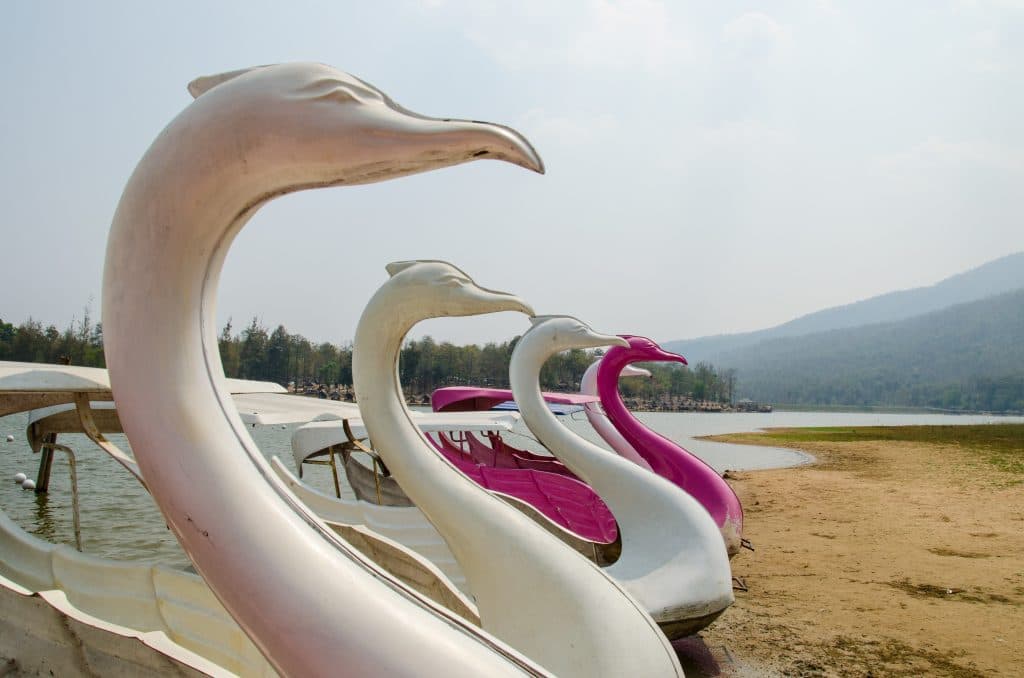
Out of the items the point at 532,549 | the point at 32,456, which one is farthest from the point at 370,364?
the point at 32,456

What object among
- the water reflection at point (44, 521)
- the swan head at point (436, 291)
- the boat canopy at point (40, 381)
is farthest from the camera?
the water reflection at point (44, 521)

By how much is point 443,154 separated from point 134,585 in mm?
3380

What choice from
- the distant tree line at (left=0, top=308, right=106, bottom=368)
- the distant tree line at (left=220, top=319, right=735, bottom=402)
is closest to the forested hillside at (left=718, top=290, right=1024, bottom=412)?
the distant tree line at (left=220, top=319, right=735, bottom=402)

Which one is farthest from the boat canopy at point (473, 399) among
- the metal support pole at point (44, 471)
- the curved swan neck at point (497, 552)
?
the curved swan neck at point (497, 552)

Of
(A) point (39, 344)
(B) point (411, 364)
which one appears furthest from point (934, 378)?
(A) point (39, 344)

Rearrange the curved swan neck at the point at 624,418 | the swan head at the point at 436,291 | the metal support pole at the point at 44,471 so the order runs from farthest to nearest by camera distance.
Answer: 1. the metal support pole at the point at 44,471
2. the curved swan neck at the point at 624,418
3. the swan head at the point at 436,291

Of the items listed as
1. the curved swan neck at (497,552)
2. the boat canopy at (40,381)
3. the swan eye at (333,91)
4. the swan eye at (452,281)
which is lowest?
the curved swan neck at (497,552)

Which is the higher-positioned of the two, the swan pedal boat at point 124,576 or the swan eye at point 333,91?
the swan eye at point 333,91

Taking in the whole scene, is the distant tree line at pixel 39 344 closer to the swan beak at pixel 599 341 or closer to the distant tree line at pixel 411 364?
the distant tree line at pixel 411 364

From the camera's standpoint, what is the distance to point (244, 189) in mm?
1319

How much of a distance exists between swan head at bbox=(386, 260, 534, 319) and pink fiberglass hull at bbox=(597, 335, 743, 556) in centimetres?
390

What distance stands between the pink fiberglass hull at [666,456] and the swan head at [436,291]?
12.8 ft

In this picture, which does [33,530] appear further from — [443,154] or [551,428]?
[443,154]

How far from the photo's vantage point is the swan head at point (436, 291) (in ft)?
11.0
